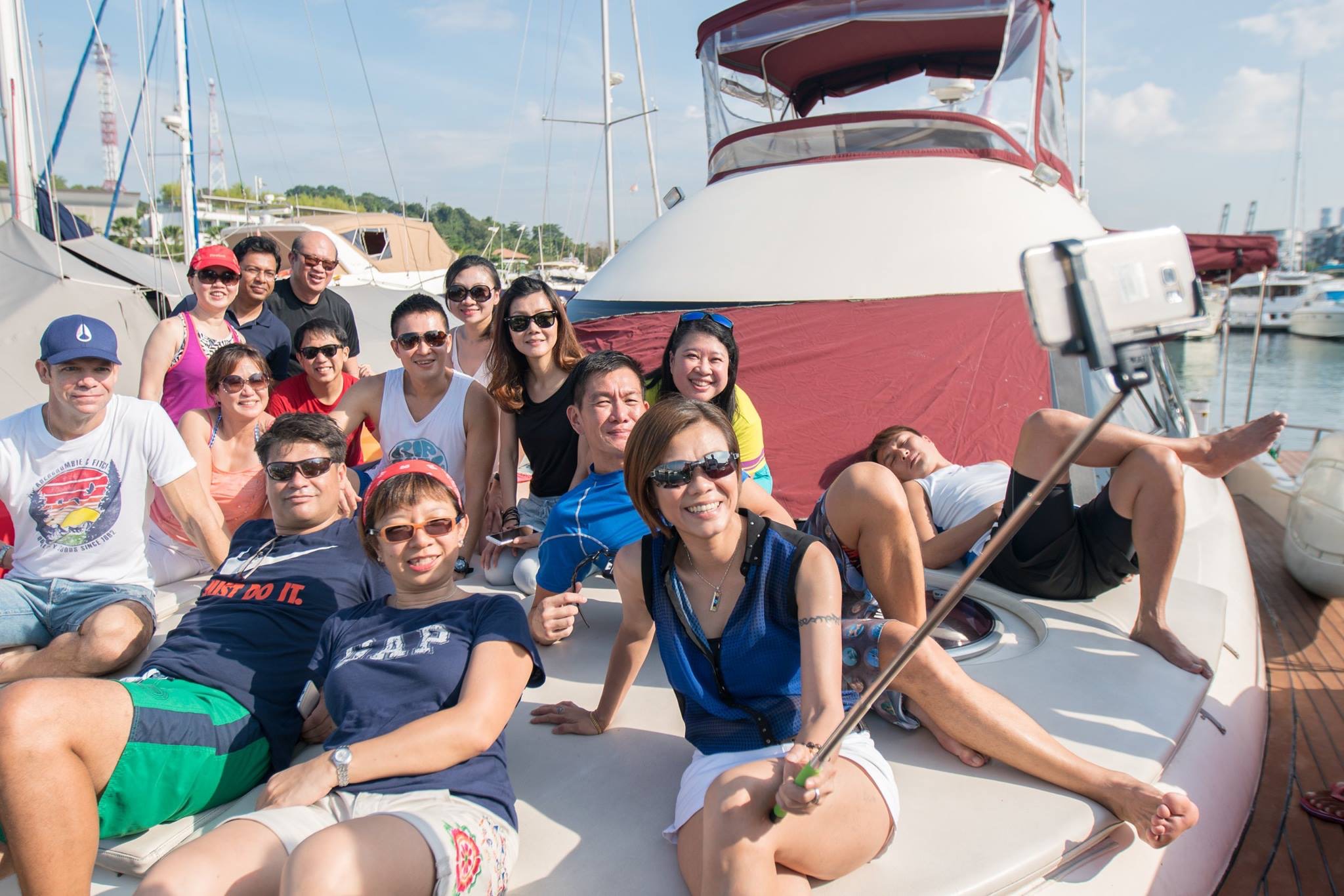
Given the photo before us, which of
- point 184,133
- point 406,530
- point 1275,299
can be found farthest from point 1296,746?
point 1275,299

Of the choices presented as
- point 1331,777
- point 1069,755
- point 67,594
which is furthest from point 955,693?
point 67,594

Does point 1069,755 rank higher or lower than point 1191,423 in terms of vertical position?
lower

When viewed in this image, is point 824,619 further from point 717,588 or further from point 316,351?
point 316,351

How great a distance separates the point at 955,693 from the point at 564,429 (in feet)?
6.60

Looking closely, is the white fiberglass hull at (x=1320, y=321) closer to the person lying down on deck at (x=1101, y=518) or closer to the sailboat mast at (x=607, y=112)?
the sailboat mast at (x=607, y=112)

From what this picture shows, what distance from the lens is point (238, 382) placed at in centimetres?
329

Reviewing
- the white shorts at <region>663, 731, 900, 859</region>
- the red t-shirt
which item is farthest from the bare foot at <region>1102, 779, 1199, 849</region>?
the red t-shirt

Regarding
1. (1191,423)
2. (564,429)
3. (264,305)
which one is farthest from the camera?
(1191,423)

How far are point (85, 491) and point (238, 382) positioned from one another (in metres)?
0.67

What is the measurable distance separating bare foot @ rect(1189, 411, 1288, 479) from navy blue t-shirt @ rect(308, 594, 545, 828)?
2242mm

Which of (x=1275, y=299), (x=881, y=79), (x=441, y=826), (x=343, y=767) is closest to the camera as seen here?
(x=441, y=826)

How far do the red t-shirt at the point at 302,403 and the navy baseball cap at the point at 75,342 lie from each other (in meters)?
0.93

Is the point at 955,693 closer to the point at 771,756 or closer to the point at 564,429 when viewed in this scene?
the point at 771,756

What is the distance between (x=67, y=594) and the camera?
277 centimetres
